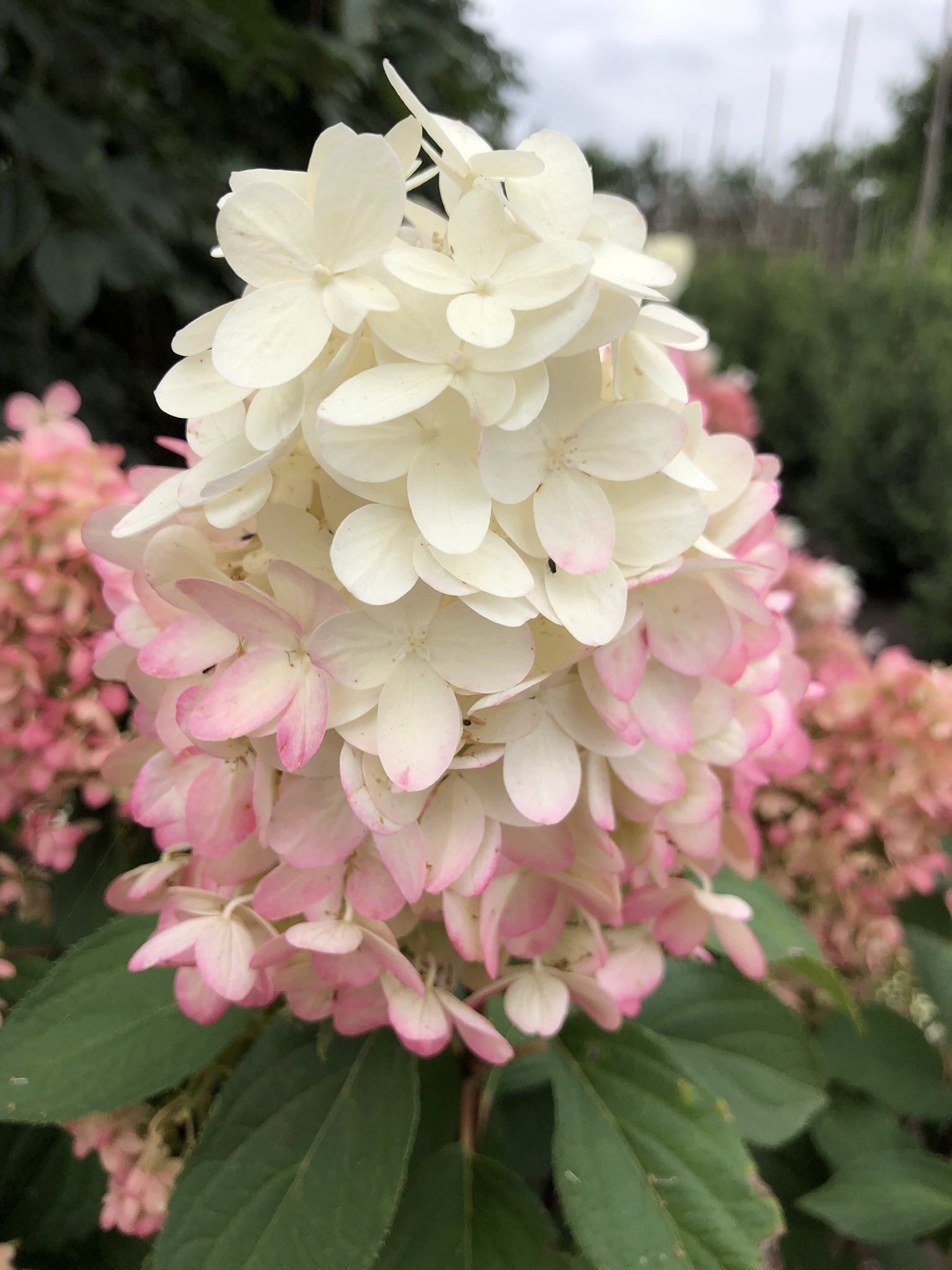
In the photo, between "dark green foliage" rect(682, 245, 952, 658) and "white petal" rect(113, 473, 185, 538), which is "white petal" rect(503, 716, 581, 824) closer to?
"white petal" rect(113, 473, 185, 538)

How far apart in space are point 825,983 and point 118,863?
522mm

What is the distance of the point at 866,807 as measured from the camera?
33.2 inches

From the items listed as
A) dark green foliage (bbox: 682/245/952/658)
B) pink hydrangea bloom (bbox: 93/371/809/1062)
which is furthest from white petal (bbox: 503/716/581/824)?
dark green foliage (bbox: 682/245/952/658)

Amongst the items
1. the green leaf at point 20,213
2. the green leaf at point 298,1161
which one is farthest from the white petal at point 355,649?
the green leaf at point 20,213

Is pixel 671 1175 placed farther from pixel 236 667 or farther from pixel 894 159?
pixel 894 159

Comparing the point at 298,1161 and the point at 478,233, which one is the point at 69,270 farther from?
the point at 298,1161

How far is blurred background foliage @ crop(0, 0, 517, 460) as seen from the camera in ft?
3.48

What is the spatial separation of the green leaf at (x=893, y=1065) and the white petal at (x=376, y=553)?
668 mm

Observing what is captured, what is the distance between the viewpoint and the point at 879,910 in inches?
33.9

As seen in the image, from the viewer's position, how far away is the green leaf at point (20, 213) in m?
1.03

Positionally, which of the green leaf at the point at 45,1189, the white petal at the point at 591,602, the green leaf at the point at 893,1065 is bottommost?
the green leaf at the point at 893,1065

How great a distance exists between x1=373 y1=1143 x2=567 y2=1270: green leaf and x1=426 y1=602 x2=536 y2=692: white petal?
0.37 metres

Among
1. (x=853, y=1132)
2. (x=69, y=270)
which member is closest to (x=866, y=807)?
(x=853, y=1132)

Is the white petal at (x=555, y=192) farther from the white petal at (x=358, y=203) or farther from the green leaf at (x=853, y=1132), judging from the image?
the green leaf at (x=853, y=1132)
